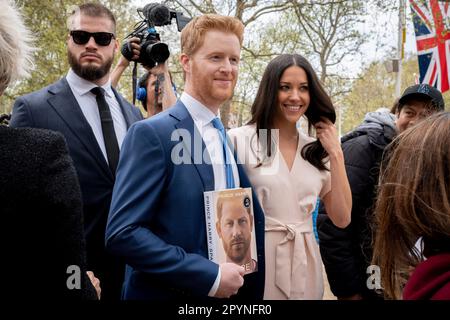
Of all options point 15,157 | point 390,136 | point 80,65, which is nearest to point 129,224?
point 15,157

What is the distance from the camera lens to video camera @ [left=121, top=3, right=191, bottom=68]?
306 centimetres

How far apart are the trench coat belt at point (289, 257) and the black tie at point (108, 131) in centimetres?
86

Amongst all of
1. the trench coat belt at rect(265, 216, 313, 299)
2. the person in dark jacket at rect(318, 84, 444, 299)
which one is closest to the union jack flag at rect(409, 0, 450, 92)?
the person in dark jacket at rect(318, 84, 444, 299)

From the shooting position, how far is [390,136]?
2850mm

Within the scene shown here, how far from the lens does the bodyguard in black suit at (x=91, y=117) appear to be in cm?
235

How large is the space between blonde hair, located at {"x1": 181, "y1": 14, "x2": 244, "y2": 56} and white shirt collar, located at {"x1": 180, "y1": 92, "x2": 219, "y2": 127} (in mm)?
196

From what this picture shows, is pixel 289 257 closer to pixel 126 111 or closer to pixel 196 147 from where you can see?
pixel 196 147

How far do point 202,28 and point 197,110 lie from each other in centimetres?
33

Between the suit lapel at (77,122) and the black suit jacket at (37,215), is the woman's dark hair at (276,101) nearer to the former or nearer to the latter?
the suit lapel at (77,122)

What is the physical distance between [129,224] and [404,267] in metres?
0.91

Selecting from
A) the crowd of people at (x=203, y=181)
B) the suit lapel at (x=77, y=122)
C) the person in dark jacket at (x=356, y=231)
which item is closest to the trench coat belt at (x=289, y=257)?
the crowd of people at (x=203, y=181)

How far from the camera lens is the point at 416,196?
1.19 meters

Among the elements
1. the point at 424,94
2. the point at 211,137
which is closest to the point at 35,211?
the point at 211,137

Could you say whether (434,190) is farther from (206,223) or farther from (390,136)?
(390,136)
